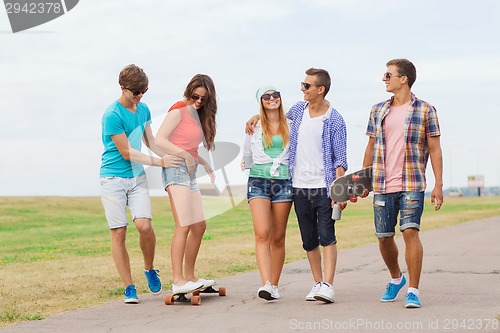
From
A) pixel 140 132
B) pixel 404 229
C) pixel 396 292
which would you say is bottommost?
pixel 396 292

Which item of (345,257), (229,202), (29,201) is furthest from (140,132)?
(29,201)

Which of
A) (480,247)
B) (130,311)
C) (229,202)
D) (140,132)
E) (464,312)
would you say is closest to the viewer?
(464,312)

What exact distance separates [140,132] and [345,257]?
616 cm

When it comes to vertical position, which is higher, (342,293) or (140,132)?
(140,132)

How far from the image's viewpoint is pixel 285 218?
796cm

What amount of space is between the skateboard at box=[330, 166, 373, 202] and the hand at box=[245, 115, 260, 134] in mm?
957

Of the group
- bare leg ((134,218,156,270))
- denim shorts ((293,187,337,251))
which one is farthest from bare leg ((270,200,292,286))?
bare leg ((134,218,156,270))

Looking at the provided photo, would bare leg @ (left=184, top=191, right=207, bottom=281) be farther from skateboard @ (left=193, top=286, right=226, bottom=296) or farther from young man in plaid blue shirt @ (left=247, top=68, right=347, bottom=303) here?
young man in plaid blue shirt @ (left=247, top=68, right=347, bottom=303)

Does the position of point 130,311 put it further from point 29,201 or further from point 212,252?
point 29,201

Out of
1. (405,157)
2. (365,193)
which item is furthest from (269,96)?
(405,157)

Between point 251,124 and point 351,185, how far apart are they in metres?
1.13

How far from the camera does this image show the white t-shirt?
7.82 meters

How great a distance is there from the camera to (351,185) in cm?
773

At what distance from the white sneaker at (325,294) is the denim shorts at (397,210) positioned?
2.29 ft
